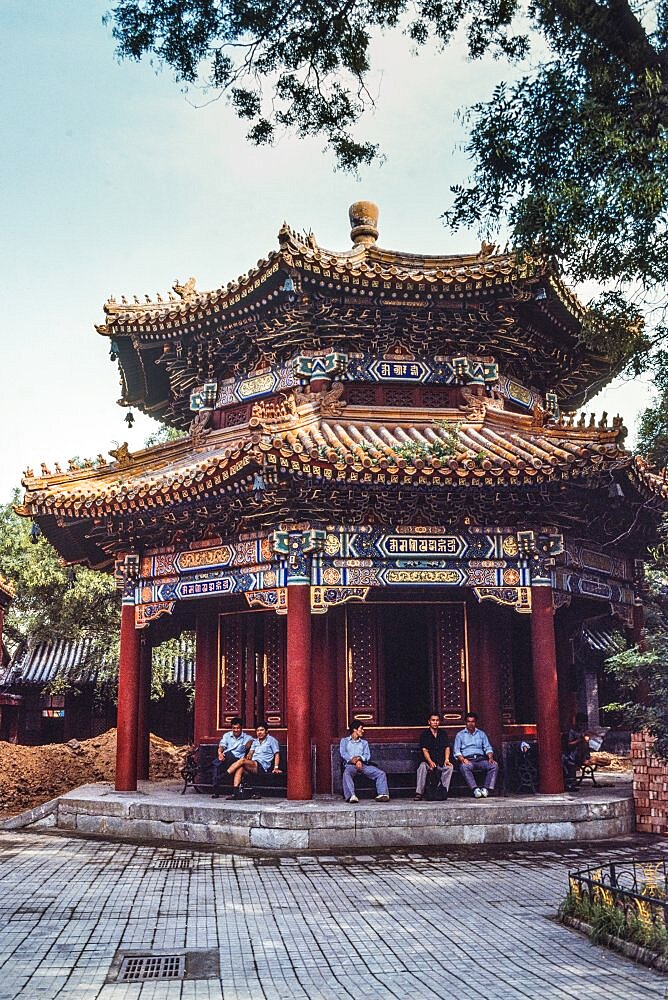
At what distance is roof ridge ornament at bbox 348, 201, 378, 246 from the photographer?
1647cm

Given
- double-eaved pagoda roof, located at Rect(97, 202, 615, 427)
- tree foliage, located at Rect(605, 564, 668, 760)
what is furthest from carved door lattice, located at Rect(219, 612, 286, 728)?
tree foliage, located at Rect(605, 564, 668, 760)

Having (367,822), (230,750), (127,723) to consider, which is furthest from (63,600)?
(367,822)

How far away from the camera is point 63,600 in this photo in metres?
27.1

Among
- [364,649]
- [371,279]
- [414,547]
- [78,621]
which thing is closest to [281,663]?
[364,649]

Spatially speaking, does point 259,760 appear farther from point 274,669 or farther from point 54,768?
point 54,768

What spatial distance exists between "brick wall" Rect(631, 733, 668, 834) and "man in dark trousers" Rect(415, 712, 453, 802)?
8.24ft

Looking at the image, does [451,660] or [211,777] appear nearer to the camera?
[451,660]

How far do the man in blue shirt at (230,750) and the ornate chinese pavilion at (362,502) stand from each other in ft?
2.27

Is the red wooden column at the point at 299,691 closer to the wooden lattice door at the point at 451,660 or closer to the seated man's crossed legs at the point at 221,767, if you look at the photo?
the seated man's crossed legs at the point at 221,767

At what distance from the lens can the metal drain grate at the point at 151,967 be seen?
5883 millimetres

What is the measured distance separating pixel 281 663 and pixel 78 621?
1476 centimetres

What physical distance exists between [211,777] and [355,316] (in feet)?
24.3

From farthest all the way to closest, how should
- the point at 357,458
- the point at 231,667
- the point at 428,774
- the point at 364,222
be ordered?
the point at 364,222 → the point at 231,667 → the point at 428,774 → the point at 357,458

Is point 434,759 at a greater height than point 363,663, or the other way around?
point 363,663
